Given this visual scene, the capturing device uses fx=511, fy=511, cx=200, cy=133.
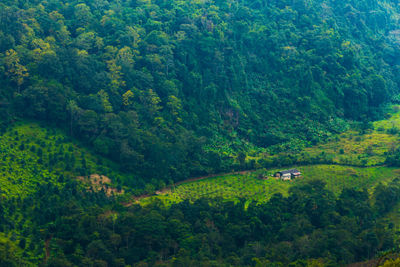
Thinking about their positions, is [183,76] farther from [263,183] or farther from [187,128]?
[263,183]

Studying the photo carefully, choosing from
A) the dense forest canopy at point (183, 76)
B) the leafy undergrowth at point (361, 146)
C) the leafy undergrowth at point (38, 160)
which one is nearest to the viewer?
the leafy undergrowth at point (38, 160)

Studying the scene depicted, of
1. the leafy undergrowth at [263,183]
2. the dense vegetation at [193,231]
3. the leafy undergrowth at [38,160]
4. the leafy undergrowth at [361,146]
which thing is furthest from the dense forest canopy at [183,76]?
the dense vegetation at [193,231]

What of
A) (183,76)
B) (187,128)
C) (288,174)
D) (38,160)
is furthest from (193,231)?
(183,76)

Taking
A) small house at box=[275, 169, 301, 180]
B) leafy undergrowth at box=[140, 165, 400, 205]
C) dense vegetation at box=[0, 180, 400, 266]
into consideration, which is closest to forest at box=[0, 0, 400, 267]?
dense vegetation at box=[0, 180, 400, 266]

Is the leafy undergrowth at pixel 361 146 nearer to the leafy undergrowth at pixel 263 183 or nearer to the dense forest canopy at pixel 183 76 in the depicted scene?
the leafy undergrowth at pixel 263 183

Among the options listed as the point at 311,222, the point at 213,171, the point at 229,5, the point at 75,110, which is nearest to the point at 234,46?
the point at 229,5

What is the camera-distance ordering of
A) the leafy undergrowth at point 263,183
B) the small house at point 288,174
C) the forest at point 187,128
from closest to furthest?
the forest at point 187,128 → the leafy undergrowth at point 263,183 → the small house at point 288,174

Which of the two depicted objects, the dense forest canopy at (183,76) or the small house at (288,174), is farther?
the small house at (288,174)

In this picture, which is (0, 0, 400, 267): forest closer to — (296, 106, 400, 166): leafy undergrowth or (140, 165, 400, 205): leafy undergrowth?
(296, 106, 400, 166): leafy undergrowth
